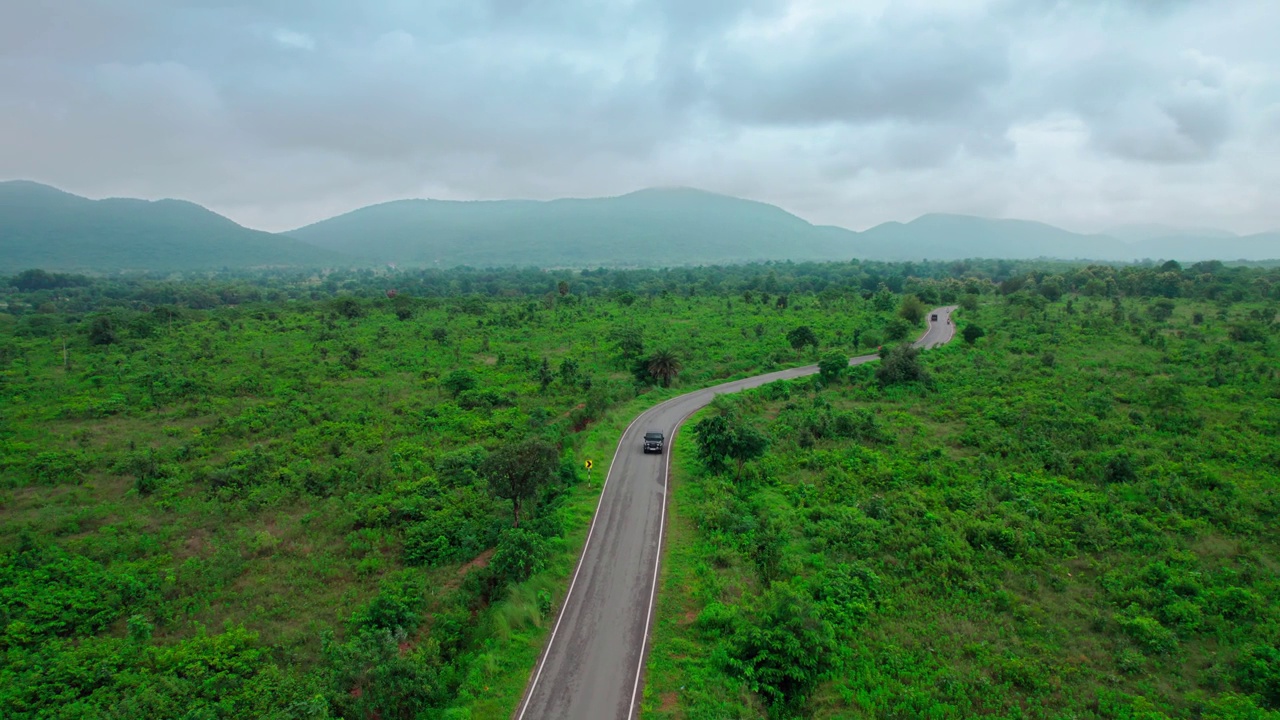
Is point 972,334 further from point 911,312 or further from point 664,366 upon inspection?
point 664,366

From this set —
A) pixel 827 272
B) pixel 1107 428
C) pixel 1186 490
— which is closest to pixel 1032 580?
pixel 1186 490

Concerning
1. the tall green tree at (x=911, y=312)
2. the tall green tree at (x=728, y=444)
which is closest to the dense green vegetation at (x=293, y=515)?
the tall green tree at (x=728, y=444)

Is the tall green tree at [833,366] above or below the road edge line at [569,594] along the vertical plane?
above

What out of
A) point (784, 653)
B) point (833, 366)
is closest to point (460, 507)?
point (784, 653)

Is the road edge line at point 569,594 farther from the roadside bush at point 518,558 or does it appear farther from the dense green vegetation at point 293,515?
the roadside bush at point 518,558

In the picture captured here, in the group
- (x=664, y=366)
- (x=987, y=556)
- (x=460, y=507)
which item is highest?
(x=664, y=366)

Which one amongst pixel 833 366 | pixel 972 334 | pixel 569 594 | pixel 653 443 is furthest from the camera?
pixel 972 334
